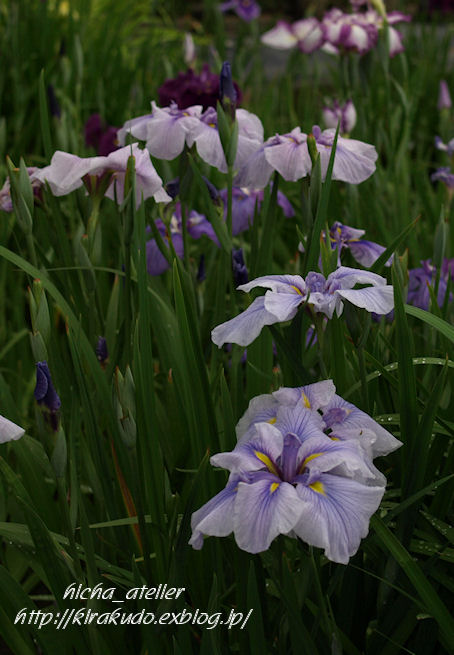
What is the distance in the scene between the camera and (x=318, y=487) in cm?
75

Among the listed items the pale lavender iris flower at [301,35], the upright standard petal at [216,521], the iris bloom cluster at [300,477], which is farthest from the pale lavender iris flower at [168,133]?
the pale lavender iris flower at [301,35]

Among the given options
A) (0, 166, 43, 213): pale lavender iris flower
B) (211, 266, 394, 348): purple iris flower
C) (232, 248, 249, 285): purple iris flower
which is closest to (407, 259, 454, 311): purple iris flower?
(232, 248, 249, 285): purple iris flower

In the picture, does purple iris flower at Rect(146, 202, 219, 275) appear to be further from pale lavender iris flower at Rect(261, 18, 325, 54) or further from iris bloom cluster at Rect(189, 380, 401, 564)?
pale lavender iris flower at Rect(261, 18, 325, 54)

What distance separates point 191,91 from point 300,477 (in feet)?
4.53

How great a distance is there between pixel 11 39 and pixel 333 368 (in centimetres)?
289

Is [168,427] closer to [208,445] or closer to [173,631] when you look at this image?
[208,445]

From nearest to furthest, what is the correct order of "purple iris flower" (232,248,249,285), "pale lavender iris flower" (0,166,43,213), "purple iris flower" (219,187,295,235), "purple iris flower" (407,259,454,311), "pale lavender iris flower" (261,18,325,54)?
"purple iris flower" (232,248,249,285) → "pale lavender iris flower" (0,166,43,213) → "purple iris flower" (407,259,454,311) → "purple iris flower" (219,187,295,235) → "pale lavender iris flower" (261,18,325,54)

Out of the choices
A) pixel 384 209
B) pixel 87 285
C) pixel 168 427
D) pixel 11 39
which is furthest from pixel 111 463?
pixel 11 39

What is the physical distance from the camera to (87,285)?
4.18 ft

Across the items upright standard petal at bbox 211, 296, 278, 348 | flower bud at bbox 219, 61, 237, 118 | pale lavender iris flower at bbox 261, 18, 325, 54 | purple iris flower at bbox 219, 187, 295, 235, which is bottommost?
purple iris flower at bbox 219, 187, 295, 235

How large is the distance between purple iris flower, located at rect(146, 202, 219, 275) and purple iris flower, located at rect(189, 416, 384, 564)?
82 cm

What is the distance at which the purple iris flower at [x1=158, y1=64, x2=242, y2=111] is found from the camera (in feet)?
6.22

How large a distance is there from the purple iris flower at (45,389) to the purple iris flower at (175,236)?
70 cm

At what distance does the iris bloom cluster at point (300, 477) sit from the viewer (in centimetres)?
69
